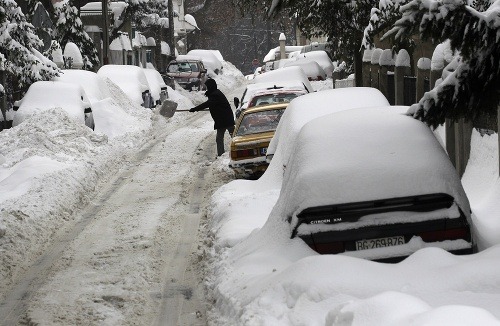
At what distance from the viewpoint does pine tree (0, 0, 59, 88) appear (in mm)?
26609

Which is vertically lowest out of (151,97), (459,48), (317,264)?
(151,97)

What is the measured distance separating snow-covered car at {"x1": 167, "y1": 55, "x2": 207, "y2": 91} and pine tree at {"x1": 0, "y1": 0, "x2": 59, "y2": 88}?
79.7 feet

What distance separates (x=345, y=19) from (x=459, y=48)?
33.1ft

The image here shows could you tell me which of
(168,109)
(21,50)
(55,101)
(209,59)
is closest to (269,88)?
(55,101)

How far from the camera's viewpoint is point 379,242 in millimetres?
8492

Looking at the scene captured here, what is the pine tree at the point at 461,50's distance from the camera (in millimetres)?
8359

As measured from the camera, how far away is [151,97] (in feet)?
126

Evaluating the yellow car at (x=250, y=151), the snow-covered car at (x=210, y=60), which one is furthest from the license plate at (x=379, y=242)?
the snow-covered car at (x=210, y=60)

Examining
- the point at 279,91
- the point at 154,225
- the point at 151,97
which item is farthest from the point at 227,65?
the point at 154,225

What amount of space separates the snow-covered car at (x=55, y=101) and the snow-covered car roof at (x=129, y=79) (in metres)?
8.45

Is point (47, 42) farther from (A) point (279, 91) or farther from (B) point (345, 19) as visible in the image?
(B) point (345, 19)

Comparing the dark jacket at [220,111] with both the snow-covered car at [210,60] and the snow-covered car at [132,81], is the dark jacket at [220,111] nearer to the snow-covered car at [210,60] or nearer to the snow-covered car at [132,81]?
the snow-covered car at [132,81]

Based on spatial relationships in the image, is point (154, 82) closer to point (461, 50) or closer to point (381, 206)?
point (461, 50)

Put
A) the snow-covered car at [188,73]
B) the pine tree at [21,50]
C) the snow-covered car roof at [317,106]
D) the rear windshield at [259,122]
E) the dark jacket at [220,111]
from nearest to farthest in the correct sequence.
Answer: the snow-covered car roof at [317,106] < the rear windshield at [259,122] < the dark jacket at [220,111] < the pine tree at [21,50] < the snow-covered car at [188,73]
